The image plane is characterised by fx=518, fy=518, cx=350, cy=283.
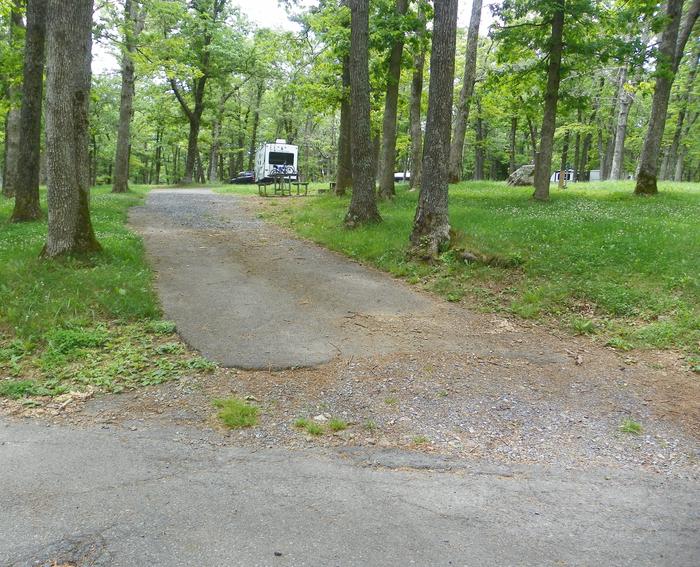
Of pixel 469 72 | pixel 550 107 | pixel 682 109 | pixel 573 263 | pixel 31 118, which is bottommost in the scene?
pixel 573 263

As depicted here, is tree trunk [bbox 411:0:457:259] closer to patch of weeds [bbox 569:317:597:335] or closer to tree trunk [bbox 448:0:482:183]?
patch of weeds [bbox 569:317:597:335]

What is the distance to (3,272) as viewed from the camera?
747 cm

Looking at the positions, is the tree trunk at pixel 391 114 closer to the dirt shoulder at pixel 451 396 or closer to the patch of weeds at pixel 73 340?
the dirt shoulder at pixel 451 396

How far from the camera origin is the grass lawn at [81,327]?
5273 mm

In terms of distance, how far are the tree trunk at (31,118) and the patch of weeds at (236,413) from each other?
32.5ft

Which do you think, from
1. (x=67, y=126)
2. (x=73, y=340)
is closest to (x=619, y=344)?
(x=73, y=340)

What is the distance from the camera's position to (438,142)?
9.25m

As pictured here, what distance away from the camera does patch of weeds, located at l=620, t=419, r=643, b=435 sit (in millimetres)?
4387

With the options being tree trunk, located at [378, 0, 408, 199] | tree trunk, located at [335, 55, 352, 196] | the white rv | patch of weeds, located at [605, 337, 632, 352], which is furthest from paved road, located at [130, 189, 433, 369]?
the white rv

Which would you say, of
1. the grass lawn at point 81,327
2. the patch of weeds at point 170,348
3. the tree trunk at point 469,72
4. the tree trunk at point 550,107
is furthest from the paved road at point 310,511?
the tree trunk at point 469,72

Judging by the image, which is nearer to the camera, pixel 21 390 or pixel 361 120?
pixel 21 390

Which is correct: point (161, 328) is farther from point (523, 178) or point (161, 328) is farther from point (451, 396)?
point (523, 178)

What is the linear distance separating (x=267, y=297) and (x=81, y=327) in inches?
99.4

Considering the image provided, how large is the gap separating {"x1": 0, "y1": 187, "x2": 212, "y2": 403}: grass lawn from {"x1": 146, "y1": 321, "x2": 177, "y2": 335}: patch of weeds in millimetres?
12
